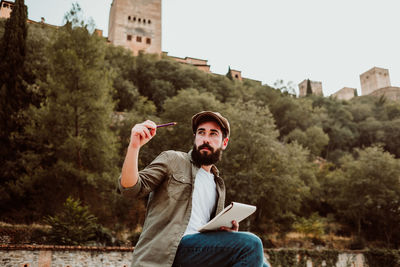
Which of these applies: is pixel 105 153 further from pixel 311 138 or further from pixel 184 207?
pixel 311 138

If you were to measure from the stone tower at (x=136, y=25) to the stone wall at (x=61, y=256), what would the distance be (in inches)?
1648

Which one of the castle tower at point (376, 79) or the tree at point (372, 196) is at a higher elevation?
the castle tower at point (376, 79)

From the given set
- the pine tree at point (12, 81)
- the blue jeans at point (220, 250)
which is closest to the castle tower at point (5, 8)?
the pine tree at point (12, 81)

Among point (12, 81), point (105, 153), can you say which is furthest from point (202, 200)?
point (12, 81)

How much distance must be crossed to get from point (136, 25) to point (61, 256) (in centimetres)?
4654

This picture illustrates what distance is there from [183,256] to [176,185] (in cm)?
52

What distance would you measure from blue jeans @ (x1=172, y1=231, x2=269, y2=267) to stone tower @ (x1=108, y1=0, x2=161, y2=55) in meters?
48.8

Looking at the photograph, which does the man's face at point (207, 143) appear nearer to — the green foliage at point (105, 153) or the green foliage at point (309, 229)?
the green foliage at point (105, 153)

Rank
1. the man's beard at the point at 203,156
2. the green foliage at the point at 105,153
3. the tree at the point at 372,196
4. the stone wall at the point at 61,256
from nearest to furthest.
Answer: the man's beard at the point at 203,156, the stone wall at the point at 61,256, the green foliage at the point at 105,153, the tree at the point at 372,196

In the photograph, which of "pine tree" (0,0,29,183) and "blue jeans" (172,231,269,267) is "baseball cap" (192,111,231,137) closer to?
"blue jeans" (172,231,269,267)

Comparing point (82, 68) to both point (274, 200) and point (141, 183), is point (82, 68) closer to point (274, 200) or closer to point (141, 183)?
point (274, 200)

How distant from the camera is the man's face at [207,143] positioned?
267 cm

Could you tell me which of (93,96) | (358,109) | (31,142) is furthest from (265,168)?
(358,109)

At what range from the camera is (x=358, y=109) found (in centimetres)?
4397
